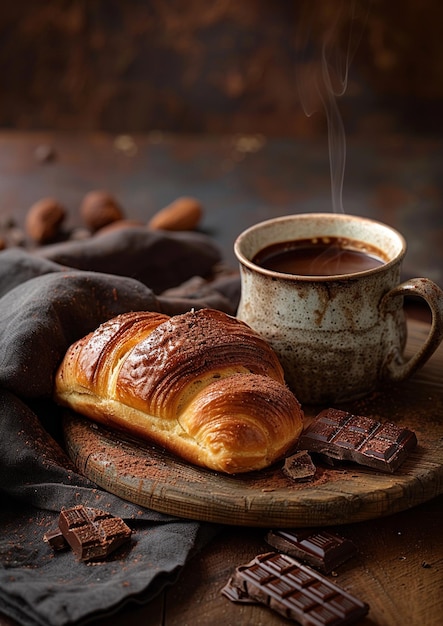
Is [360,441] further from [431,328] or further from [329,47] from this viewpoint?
[329,47]

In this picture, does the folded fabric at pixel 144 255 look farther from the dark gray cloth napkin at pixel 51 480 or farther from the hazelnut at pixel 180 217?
the hazelnut at pixel 180 217

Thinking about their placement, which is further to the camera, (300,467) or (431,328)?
(431,328)

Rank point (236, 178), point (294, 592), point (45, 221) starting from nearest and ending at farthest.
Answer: point (294, 592) < point (45, 221) < point (236, 178)

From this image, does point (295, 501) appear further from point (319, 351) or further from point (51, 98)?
point (51, 98)

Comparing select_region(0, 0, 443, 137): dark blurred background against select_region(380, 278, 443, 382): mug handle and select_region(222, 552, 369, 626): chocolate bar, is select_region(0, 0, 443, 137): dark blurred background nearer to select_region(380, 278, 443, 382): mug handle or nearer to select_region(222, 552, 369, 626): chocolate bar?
select_region(380, 278, 443, 382): mug handle

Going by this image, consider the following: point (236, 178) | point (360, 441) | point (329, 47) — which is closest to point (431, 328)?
point (360, 441)

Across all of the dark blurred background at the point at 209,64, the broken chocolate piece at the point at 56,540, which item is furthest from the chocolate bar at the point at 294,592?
the dark blurred background at the point at 209,64
